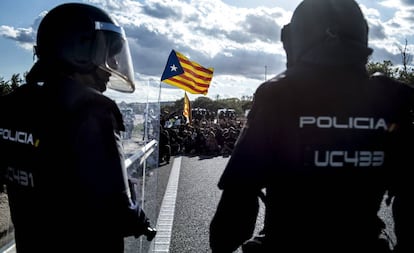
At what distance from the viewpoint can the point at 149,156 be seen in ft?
12.0

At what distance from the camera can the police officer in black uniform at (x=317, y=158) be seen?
1.49m

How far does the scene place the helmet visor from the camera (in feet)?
6.17

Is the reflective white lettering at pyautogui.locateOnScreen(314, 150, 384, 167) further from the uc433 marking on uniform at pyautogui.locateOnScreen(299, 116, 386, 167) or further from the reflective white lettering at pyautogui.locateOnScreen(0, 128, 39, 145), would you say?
the reflective white lettering at pyautogui.locateOnScreen(0, 128, 39, 145)

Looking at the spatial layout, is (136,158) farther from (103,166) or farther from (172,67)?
(172,67)

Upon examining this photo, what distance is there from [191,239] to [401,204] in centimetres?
349

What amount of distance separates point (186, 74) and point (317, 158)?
11.9m

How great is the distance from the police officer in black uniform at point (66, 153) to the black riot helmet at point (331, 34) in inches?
31.5

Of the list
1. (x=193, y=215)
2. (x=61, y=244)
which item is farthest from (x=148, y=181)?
(x=193, y=215)

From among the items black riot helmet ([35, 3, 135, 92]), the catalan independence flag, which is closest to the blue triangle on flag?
the catalan independence flag

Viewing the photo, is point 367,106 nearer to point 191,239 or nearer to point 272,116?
point 272,116

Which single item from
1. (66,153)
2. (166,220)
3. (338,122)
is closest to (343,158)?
(338,122)

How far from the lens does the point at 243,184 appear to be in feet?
4.83

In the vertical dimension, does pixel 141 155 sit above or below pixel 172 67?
below

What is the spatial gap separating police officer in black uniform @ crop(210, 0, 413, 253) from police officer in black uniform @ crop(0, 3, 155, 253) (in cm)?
43
